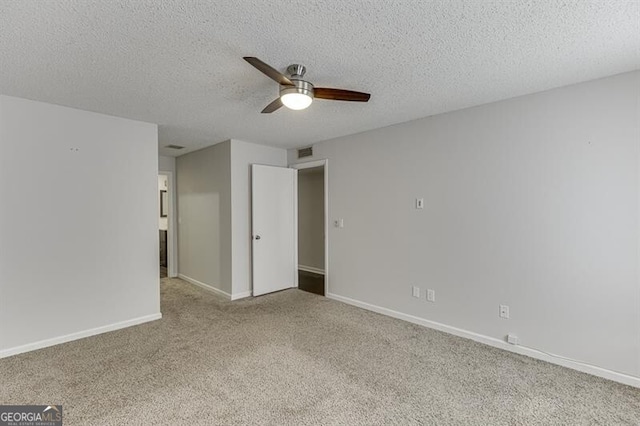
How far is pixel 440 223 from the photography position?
3270mm

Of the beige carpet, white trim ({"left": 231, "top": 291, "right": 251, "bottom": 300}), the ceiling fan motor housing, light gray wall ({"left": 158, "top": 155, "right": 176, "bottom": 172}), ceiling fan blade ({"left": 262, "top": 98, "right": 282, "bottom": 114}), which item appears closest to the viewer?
the beige carpet

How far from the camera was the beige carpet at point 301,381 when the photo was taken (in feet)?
6.25

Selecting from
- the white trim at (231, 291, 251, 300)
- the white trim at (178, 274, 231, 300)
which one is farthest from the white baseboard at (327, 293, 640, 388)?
the white trim at (178, 274, 231, 300)

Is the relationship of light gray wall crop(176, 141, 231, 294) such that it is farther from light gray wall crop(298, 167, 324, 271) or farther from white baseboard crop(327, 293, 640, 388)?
white baseboard crop(327, 293, 640, 388)

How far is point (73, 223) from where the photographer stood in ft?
9.91

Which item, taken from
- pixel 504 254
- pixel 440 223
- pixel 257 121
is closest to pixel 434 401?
pixel 504 254

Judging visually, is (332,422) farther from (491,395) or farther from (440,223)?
(440,223)

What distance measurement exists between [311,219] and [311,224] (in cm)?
11

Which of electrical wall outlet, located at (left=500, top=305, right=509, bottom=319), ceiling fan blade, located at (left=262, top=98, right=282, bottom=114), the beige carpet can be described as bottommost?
the beige carpet

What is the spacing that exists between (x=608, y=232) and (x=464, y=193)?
44.7 inches

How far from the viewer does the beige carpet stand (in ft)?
→ 6.25

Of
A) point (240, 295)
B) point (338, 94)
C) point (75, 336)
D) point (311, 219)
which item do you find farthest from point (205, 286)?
point (338, 94)

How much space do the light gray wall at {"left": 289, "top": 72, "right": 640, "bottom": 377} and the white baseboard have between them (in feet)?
0.14

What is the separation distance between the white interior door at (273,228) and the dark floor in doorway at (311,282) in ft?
0.96
